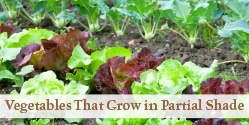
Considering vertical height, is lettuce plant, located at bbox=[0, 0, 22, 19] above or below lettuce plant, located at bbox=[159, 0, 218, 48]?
below

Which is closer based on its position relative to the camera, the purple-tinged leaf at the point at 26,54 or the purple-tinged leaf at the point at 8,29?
the purple-tinged leaf at the point at 26,54

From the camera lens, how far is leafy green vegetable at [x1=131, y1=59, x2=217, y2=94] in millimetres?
3197

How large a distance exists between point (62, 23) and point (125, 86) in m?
1.95

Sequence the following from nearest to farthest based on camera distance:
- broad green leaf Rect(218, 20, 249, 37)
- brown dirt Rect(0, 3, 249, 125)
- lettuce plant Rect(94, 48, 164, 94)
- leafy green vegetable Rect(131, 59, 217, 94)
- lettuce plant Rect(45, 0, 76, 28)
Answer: leafy green vegetable Rect(131, 59, 217, 94) < lettuce plant Rect(94, 48, 164, 94) < broad green leaf Rect(218, 20, 249, 37) < brown dirt Rect(0, 3, 249, 125) < lettuce plant Rect(45, 0, 76, 28)

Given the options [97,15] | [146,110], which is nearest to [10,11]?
[97,15]

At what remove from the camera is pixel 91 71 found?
12.1 ft

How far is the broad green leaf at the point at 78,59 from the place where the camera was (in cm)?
363

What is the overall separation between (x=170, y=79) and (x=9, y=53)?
1.16m

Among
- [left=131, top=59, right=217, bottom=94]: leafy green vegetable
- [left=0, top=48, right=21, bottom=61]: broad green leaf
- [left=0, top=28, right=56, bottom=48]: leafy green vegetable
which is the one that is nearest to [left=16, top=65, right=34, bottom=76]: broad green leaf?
[left=0, top=48, right=21, bottom=61]: broad green leaf

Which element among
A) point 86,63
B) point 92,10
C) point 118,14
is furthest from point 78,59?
point 92,10

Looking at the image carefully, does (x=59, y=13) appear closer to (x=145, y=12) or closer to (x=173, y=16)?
(x=145, y=12)

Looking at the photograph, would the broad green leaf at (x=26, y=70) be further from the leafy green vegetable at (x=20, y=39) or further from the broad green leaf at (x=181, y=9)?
the broad green leaf at (x=181, y=9)

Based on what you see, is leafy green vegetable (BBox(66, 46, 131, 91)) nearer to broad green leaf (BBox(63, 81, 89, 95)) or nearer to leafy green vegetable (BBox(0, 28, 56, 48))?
broad green leaf (BBox(63, 81, 89, 95))

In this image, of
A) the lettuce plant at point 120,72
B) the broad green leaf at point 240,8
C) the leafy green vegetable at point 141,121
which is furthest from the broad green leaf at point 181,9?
→ the leafy green vegetable at point 141,121
